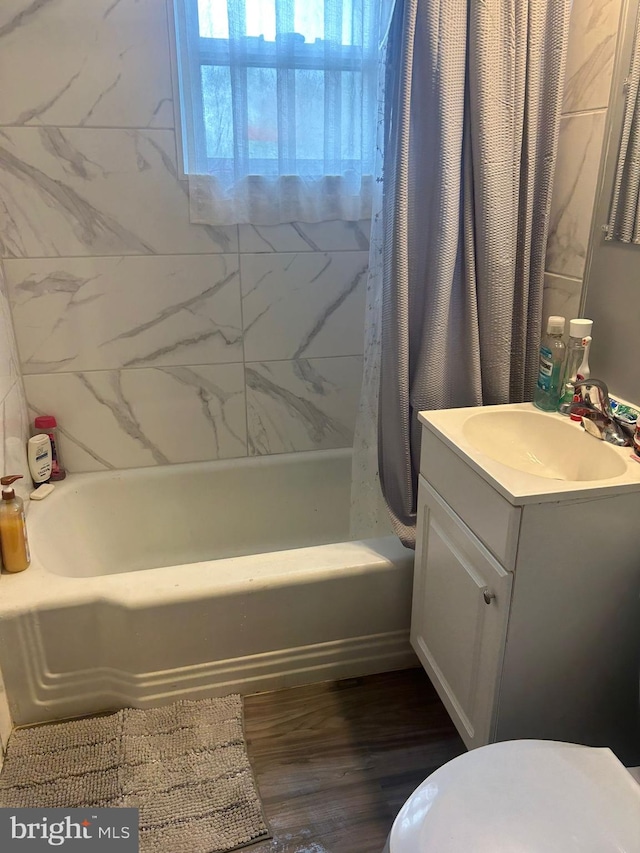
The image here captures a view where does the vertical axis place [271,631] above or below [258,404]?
below

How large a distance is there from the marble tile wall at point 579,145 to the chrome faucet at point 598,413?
10.8 inches

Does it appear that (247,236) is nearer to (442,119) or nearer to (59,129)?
(59,129)

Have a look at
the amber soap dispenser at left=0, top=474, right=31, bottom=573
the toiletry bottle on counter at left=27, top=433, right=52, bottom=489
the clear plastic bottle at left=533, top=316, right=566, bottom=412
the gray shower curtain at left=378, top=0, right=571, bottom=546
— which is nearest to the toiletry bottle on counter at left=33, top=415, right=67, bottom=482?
the toiletry bottle on counter at left=27, top=433, right=52, bottom=489

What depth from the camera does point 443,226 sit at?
158cm

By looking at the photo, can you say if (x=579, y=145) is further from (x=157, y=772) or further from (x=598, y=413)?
(x=157, y=772)

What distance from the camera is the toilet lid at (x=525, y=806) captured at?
36.0 inches

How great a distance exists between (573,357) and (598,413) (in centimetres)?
18

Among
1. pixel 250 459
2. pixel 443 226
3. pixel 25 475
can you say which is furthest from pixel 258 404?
pixel 443 226

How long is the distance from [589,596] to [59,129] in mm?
1835

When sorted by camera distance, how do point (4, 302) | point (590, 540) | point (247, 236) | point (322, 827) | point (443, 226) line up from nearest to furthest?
1. point (590, 540)
2. point (322, 827)
3. point (443, 226)
4. point (4, 302)
5. point (247, 236)

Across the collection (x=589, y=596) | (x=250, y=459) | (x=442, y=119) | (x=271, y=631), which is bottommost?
(x=271, y=631)

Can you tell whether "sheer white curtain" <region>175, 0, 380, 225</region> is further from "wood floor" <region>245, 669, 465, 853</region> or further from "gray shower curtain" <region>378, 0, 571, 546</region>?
"wood floor" <region>245, 669, 465, 853</region>

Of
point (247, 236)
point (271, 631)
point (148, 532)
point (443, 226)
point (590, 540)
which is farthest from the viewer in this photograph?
point (148, 532)

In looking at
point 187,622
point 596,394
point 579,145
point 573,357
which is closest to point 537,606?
point 596,394
